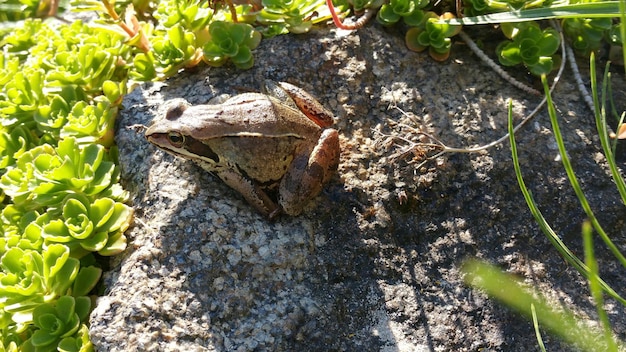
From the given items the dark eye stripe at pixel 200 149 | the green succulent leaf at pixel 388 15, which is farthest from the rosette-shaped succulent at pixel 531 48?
the dark eye stripe at pixel 200 149

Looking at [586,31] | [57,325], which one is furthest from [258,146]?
[586,31]

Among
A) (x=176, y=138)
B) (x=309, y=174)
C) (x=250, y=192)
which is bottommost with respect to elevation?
(x=250, y=192)

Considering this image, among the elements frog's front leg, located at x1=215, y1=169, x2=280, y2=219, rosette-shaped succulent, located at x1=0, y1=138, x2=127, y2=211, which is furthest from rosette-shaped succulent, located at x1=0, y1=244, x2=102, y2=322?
frog's front leg, located at x1=215, y1=169, x2=280, y2=219

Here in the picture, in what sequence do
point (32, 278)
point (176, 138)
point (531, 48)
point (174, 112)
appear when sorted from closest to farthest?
point (32, 278) < point (176, 138) < point (174, 112) < point (531, 48)

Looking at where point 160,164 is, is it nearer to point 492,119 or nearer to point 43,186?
point 43,186

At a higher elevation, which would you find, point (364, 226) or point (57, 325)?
point (364, 226)

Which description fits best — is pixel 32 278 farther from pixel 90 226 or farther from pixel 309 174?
pixel 309 174

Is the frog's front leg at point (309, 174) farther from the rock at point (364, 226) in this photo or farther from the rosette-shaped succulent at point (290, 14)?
the rosette-shaped succulent at point (290, 14)
